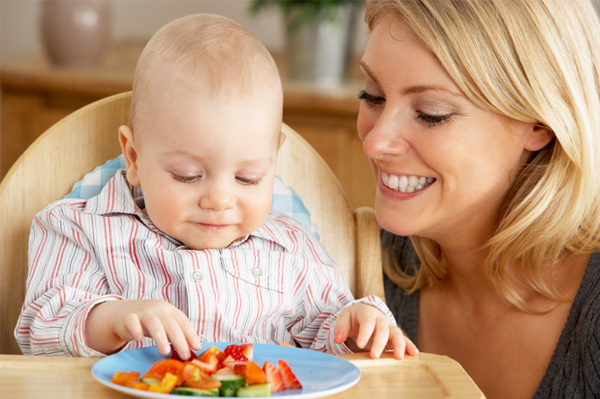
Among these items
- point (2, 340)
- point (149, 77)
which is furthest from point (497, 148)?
point (2, 340)

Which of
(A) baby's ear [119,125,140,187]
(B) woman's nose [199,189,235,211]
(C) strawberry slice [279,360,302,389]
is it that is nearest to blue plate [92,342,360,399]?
(C) strawberry slice [279,360,302,389]

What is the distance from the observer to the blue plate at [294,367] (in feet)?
2.72

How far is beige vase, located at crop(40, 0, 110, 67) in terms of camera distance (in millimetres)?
3164

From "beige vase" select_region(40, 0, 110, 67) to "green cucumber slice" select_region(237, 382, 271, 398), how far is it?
105 inches

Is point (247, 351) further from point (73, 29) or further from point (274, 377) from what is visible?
point (73, 29)

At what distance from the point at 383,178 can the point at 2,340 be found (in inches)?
26.8

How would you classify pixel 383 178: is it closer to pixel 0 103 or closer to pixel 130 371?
pixel 130 371

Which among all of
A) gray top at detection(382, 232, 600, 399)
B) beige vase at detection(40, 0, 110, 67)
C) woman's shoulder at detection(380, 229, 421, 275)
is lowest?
gray top at detection(382, 232, 600, 399)

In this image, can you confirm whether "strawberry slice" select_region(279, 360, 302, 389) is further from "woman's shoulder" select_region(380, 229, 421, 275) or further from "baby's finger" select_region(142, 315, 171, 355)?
"woman's shoulder" select_region(380, 229, 421, 275)

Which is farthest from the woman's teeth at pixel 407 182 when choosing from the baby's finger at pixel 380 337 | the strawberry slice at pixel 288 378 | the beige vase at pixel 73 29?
the beige vase at pixel 73 29

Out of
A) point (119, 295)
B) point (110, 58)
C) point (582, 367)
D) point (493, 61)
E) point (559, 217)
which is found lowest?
point (582, 367)

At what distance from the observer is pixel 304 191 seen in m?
1.42

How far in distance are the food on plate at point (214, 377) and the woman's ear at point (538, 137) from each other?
0.69 meters

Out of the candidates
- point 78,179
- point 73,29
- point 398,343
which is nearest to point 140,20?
point 73,29
